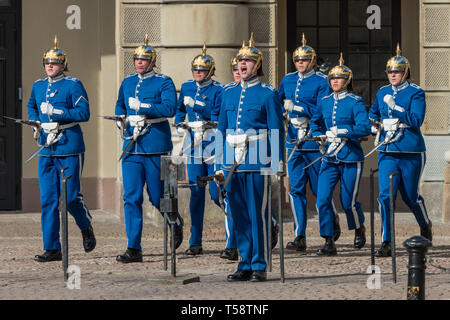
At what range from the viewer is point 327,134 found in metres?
12.6

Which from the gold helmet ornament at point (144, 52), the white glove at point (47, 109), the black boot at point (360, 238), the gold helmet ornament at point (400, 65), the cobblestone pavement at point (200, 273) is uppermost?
the gold helmet ornament at point (144, 52)

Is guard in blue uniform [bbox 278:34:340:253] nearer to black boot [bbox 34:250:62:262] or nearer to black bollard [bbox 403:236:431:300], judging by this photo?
black boot [bbox 34:250:62:262]

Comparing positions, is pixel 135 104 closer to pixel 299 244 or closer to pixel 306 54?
pixel 306 54

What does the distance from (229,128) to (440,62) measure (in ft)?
20.8

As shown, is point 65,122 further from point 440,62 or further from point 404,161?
point 440,62

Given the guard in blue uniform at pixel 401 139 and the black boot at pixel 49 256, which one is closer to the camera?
the black boot at pixel 49 256

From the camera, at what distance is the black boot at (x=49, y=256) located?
38.8 ft

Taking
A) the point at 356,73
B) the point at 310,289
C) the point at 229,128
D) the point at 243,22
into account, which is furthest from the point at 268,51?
the point at 310,289

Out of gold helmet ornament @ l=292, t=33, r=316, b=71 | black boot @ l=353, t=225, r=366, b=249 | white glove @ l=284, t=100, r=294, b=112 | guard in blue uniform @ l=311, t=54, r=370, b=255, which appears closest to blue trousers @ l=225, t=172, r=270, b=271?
guard in blue uniform @ l=311, t=54, r=370, b=255

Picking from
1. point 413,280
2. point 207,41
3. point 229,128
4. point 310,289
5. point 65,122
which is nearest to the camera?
point 413,280

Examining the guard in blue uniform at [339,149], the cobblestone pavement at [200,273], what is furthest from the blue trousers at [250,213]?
the guard in blue uniform at [339,149]

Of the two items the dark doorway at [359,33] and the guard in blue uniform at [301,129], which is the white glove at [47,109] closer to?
the guard in blue uniform at [301,129]

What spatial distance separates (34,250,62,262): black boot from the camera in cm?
1183

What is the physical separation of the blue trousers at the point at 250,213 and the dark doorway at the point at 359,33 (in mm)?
6997
